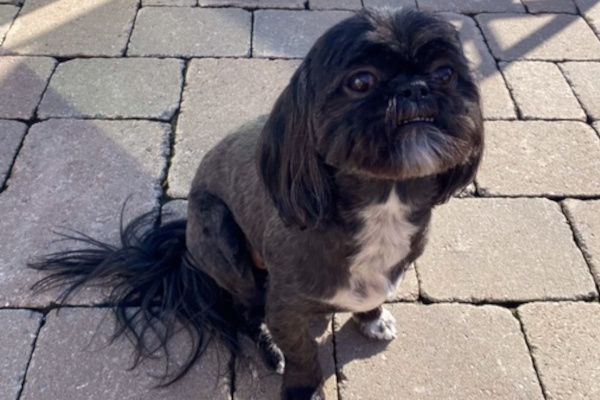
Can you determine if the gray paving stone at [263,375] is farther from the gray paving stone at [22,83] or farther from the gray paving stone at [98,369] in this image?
the gray paving stone at [22,83]

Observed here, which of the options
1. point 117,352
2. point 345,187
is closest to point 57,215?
point 117,352

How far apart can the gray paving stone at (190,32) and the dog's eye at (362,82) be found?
2384 millimetres

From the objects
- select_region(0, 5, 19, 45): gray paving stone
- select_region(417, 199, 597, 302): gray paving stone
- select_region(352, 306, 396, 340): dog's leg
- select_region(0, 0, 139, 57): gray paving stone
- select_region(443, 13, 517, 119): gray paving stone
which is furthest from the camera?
select_region(0, 5, 19, 45): gray paving stone

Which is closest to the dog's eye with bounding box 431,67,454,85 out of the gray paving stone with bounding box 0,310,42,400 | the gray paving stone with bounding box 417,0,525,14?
the gray paving stone with bounding box 0,310,42,400

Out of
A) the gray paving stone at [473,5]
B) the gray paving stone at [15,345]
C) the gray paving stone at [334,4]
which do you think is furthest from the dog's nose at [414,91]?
the gray paving stone at [473,5]

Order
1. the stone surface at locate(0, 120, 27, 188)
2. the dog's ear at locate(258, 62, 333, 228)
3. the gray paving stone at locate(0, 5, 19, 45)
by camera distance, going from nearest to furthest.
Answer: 1. the dog's ear at locate(258, 62, 333, 228)
2. the stone surface at locate(0, 120, 27, 188)
3. the gray paving stone at locate(0, 5, 19, 45)

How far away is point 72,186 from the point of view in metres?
3.15

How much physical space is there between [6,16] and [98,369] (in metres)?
2.66

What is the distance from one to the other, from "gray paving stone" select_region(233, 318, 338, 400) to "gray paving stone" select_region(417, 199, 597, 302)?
1.66 ft

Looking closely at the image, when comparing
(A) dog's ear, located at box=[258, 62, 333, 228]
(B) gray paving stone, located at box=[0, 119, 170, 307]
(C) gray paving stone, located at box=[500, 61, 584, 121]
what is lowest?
(C) gray paving stone, located at box=[500, 61, 584, 121]

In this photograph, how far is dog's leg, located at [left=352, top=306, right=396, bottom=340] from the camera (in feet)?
8.45

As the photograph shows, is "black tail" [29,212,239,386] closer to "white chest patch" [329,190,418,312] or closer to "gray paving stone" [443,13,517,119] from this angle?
"white chest patch" [329,190,418,312]

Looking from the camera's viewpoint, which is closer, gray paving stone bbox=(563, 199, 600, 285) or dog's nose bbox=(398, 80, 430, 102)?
dog's nose bbox=(398, 80, 430, 102)

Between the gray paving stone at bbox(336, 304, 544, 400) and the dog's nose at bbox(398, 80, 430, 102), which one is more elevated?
the dog's nose at bbox(398, 80, 430, 102)
